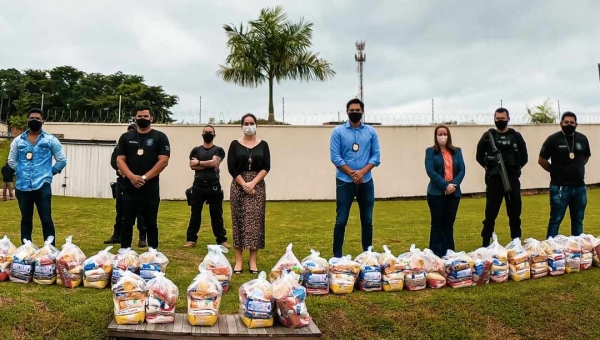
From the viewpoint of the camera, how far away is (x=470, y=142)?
16422 mm

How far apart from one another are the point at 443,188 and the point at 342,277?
74.4 inches

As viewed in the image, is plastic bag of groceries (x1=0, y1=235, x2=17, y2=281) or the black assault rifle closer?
plastic bag of groceries (x1=0, y1=235, x2=17, y2=281)

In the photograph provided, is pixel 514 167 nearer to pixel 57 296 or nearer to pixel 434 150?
pixel 434 150

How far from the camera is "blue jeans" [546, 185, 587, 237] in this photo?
241 inches

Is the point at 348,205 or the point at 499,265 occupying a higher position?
the point at 348,205

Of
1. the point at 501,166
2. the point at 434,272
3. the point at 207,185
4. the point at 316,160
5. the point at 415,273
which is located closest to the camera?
the point at 415,273

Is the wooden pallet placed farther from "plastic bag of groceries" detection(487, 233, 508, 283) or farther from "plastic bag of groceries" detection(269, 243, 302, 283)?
"plastic bag of groceries" detection(487, 233, 508, 283)

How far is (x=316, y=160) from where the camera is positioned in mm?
15891

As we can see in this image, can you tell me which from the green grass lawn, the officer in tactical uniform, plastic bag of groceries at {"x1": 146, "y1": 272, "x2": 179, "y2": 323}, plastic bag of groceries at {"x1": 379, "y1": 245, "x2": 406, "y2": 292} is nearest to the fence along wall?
the green grass lawn

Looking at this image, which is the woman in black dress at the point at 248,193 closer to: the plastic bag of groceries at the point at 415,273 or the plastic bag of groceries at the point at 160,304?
the plastic bag of groceries at the point at 160,304

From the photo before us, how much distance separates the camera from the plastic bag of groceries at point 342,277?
463cm

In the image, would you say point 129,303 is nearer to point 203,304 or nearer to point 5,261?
point 203,304

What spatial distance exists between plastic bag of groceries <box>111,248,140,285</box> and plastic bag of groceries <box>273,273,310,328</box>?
1596 mm

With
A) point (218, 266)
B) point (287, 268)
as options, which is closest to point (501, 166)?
point (287, 268)
